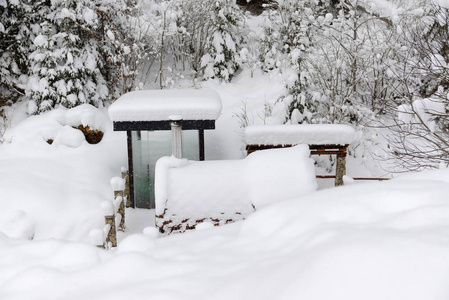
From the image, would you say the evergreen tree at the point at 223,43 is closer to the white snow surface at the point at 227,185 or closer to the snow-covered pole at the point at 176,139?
the snow-covered pole at the point at 176,139

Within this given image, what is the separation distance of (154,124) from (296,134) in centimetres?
281

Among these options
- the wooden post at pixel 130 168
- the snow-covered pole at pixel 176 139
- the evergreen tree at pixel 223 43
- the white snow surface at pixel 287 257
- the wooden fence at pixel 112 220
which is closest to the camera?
the white snow surface at pixel 287 257

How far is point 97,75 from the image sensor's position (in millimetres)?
11188

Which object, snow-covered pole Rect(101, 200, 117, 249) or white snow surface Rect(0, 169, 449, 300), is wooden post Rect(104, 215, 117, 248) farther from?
white snow surface Rect(0, 169, 449, 300)

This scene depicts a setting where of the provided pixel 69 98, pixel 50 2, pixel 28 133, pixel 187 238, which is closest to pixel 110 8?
pixel 50 2

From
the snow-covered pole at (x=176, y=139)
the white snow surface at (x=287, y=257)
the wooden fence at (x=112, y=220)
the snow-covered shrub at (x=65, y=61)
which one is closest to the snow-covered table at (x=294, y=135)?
the snow-covered pole at (x=176, y=139)

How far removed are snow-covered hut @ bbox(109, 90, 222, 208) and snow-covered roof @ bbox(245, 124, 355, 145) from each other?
926 mm

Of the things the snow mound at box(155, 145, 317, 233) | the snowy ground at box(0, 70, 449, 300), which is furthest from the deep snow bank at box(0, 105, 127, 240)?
the snowy ground at box(0, 70, 449, 300)

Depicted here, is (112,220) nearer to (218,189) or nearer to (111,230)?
(111,230)

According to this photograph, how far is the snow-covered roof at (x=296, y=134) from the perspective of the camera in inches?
299

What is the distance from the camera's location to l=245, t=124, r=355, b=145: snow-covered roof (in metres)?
7.60

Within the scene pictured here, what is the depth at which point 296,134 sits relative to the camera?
302 inches

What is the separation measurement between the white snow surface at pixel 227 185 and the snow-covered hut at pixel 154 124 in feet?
4.91

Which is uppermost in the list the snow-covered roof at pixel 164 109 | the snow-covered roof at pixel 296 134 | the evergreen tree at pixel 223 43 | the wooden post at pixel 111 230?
the evergreen tree at pixel 223 43
